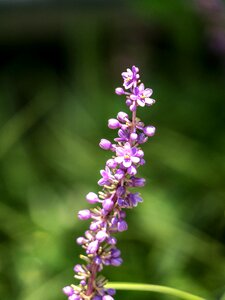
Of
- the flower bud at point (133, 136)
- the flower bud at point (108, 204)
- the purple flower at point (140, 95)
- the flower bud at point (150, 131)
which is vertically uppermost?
the purple flower at point (140, 95)

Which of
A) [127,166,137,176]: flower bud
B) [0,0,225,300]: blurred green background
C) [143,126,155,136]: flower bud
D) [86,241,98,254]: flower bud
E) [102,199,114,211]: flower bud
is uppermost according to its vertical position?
[0,0,225,300]: blurred green background

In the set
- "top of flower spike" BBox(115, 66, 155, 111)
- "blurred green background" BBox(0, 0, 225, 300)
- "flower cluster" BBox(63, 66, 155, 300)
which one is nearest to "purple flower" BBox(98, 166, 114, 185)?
"flower cluster" BBox(63, 66, 155, 300)

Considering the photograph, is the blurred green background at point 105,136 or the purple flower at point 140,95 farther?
the blurred green background at point 105,136

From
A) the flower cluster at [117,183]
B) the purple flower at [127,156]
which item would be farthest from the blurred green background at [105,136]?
the purple flower at [127,156]

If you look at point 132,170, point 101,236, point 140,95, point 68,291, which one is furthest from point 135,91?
point 68,291

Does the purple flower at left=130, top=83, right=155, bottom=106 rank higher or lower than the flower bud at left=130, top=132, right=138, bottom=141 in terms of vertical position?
higher

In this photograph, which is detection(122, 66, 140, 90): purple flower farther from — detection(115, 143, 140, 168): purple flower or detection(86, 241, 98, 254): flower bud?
detection(86, 241, 98, 254): flower bud

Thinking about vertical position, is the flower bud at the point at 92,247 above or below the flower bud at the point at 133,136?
below

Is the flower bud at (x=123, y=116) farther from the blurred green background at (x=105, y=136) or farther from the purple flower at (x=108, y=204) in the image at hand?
the blurred green background at (x=105, y=136)

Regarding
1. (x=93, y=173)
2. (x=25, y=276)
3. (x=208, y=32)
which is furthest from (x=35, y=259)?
(x=208, y=32)
